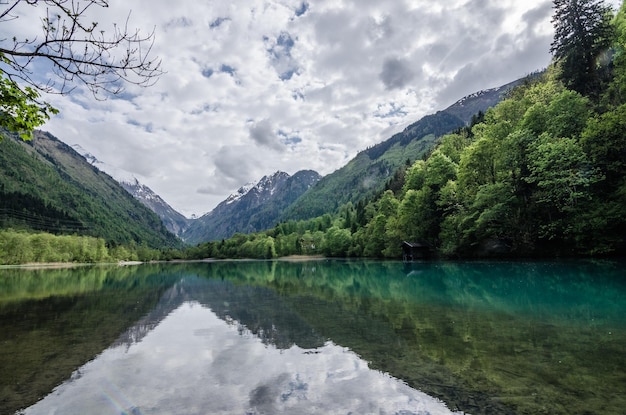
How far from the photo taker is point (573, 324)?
13.6 metres

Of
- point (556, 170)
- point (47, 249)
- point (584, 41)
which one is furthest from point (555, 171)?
point (47, 249)

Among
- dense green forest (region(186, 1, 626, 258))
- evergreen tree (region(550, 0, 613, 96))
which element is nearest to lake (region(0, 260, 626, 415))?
dense green forest (region(186, 1, 626, 258))

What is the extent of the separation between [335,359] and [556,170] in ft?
153

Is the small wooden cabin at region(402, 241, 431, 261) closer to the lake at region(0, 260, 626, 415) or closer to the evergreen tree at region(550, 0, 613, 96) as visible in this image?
the evergreen tree at region(550, 0, 613, 96)

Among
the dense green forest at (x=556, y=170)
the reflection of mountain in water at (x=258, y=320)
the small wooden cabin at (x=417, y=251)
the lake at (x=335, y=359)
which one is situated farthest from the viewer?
the small wooden cabin at (x=417, y=251)

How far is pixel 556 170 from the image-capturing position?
44844 mm

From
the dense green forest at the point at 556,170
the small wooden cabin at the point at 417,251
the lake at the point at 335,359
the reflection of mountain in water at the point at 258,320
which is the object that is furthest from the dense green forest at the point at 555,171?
the reflection of mountain in water at the point at 258,320

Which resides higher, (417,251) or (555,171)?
(555,171)

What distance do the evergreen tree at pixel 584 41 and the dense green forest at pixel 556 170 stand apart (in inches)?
5.6

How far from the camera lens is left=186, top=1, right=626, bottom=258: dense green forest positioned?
4125 centimetres

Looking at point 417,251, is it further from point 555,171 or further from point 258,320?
point 258,320

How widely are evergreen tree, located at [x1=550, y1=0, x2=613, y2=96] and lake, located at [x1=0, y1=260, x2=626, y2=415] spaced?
43.8 m

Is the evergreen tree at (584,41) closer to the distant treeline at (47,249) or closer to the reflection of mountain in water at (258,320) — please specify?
the reflection of mountain in water at (258,320)

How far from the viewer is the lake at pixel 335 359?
25.5 ft
